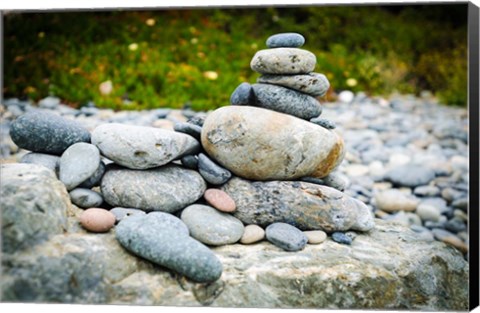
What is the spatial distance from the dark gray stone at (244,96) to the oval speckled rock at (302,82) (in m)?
0.14

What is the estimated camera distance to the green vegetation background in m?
5.63

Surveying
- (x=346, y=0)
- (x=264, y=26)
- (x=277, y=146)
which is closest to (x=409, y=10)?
(x=264, y=26)

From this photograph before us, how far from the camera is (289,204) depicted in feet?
11.6

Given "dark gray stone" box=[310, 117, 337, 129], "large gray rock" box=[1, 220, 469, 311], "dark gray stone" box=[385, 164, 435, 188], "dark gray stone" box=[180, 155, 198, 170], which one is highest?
"dark gray stone" box=[310, 117, 337, 129]

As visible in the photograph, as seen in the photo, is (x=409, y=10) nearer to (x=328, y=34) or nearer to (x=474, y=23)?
(x=328, y=34)

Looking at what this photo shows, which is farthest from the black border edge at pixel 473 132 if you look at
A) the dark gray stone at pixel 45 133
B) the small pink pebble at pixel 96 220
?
the dark gray stone at pixel 45 133

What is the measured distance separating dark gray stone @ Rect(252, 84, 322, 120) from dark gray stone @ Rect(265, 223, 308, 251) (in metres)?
0.77

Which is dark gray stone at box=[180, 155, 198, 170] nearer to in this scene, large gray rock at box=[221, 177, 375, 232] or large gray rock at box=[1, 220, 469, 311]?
large gray rock at box=[221, 177, 375, 232]

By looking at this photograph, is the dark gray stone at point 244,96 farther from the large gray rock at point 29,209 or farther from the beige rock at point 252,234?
the large gray rock at point 29,209

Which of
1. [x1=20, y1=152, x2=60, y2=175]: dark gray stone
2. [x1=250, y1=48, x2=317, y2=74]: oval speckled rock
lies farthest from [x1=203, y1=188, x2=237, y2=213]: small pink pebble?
[x1=20, y1=152, x2=60, y2=175]: dark gray stone

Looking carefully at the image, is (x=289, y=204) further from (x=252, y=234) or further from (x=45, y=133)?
(x=45, y=133)

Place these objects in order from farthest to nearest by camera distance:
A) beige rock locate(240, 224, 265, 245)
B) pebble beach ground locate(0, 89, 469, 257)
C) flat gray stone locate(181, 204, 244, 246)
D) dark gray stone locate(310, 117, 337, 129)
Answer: pebble beach ground locate(0, 89, 469, 257)
dark gray stone locate(310, 117, 337, 129)
beige rock locate(240, 224, 265, 245)
flat gray stone locate(181, 204, 244, 246)

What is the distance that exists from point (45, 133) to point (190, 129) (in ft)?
3.04

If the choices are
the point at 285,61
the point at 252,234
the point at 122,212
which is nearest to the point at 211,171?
the point at 252,234
